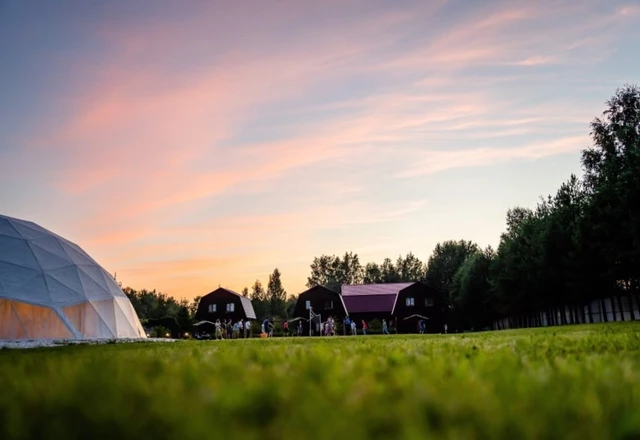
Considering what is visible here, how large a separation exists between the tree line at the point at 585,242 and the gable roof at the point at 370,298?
10.6 m

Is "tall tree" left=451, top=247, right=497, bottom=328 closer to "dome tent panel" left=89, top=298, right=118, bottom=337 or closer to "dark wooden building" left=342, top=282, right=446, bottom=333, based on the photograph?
"dark wooden building" left=342, top=282, right=446, bottom=333

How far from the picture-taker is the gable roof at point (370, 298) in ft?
245

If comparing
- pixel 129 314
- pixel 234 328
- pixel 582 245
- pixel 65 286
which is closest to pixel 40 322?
pixel 65 286

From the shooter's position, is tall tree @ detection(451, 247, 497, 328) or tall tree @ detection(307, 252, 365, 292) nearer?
tall tree @ detection(451, 247, 497, 328)

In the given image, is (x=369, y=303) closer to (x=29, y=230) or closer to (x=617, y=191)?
(x=617, y=191)

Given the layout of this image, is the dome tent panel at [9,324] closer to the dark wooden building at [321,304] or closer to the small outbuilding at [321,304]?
the dark wooden building at [321,304]

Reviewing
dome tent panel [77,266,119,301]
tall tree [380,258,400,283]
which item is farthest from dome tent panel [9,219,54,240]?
tall tree [380,258,400,283]

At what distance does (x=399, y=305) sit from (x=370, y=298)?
Answer: 4494 mm

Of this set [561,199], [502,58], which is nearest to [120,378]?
[502,58]

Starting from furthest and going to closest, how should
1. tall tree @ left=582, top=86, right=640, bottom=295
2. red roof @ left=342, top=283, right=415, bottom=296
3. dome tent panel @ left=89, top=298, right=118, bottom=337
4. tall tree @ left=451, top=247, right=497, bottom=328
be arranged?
red roof @ left=342, top=283, right=415, bottom=296 < tall tree @ left=451, top=247, right=497, bottom=328 < dome tent panel @ left=89, top=298, right=118, bottom=337 < tall tree @ left=582, top=86, right=640, bottom=295

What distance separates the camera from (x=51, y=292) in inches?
1254

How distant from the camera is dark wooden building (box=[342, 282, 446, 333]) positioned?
74.9 m

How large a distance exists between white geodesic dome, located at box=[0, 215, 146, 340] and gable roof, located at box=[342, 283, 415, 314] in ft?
137

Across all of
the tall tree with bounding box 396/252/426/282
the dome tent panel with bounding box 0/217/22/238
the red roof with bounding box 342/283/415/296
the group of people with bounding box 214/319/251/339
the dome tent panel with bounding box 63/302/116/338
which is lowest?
the group of people with bounding box 214/319/251/339
